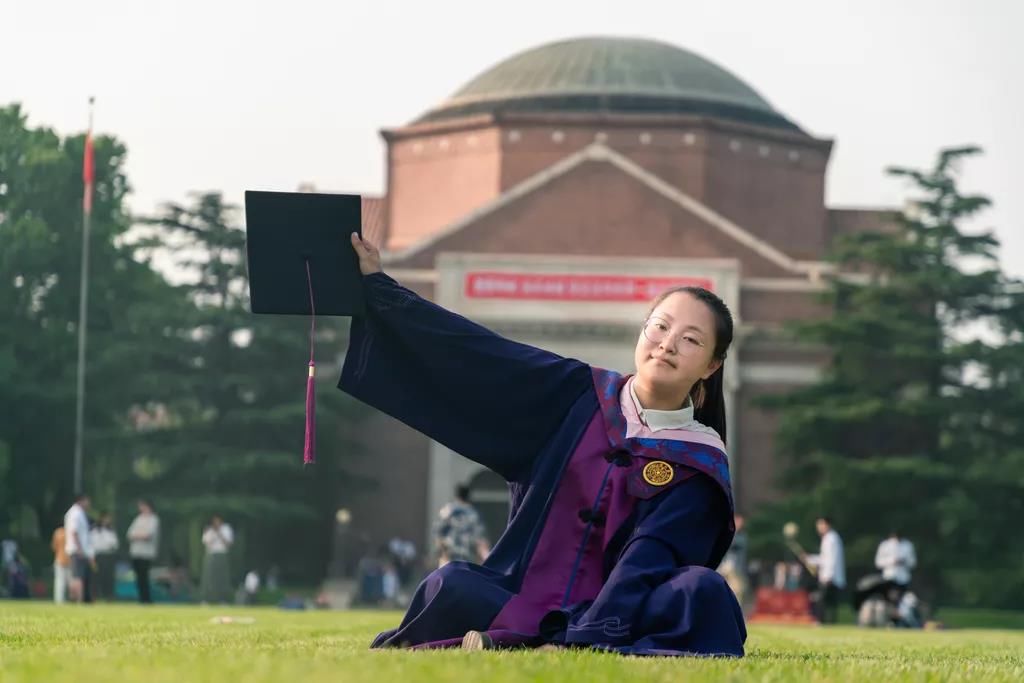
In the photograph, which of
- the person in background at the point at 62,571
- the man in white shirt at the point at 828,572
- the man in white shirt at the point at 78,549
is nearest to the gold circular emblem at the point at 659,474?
the man in white shirt at the point at 78,549

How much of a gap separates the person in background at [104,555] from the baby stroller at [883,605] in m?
9.87

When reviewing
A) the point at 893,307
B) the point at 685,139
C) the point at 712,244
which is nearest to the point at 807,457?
the point at 893,307

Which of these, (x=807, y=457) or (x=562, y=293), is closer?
(x=807, y=457)

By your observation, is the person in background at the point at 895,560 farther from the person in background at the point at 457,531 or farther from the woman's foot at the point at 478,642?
the woman's foot at the point at 478,642

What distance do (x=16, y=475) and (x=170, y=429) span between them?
217 inches

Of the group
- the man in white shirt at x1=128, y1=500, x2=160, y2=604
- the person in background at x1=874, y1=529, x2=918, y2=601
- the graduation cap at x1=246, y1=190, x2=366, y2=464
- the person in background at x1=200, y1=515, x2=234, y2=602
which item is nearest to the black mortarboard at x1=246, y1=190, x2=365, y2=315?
the graduation cap at x1=246, y1=190, x2=366, y2=464

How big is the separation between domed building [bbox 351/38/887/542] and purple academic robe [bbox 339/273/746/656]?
113 ft

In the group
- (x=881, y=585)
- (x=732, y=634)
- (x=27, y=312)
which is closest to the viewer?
(x=732, y=634)

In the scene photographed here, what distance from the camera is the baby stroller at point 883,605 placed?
23500mm

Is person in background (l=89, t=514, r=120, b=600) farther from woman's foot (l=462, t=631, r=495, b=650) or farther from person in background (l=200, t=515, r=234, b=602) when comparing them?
woman's foot (l=462, t=631, r=495, b=650)

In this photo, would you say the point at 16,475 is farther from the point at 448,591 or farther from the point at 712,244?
the point at 448,591

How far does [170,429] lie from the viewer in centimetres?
4072

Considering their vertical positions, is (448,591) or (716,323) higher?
(716,323)

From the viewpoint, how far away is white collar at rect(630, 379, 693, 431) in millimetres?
6664
